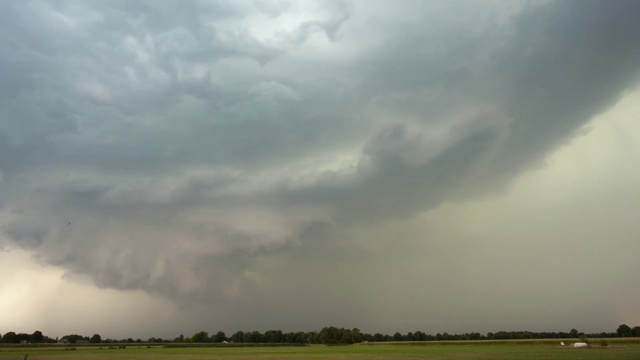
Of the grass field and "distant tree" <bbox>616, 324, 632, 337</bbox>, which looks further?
"distant tree" <bbox>616, 324, 632, 337</bbox>

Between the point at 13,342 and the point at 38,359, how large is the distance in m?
168

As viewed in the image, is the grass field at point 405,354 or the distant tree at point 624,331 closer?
the grass field at point 405,354

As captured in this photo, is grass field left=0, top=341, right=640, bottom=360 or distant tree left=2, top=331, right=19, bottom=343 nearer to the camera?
grass field left=0, top=341, right=640, bottom=360

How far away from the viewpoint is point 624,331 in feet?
608

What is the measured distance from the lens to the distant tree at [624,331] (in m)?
184

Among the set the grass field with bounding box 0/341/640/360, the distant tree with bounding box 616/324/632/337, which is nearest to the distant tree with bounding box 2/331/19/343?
the grass field with bounding box 0/341/640/360

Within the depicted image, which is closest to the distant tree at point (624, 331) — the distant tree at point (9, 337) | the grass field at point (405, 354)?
the grass field at point (405, 354)

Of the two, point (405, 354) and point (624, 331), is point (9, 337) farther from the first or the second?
point (624, 331)

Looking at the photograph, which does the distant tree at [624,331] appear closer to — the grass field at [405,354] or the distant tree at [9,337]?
the grass field at [405,354]

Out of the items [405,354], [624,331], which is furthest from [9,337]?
[624,331]

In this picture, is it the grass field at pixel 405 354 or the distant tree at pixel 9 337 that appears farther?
the distant tree at pixel 9 337

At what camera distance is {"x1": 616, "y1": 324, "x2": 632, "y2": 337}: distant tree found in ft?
602

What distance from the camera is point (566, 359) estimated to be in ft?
149

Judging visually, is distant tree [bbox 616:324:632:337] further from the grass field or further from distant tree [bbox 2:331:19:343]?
distant tree [bbox 2:331:19:343]
